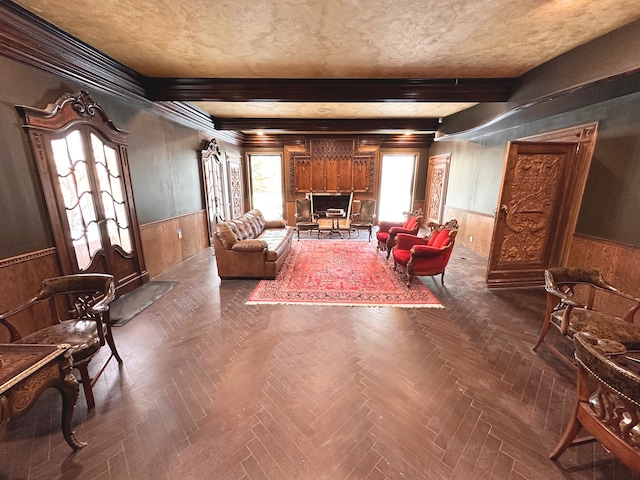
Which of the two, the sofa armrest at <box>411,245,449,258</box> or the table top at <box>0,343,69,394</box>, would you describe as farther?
the sofa armrest at <box>411,245,449,258</box>

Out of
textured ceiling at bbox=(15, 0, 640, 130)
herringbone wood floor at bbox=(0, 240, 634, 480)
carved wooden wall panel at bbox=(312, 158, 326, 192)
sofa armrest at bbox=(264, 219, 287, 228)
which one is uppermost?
textured ceiling at bbox=(15, 0, 640, 130)

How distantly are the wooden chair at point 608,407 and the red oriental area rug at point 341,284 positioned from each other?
191 centimetres

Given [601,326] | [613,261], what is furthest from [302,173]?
[601,326]

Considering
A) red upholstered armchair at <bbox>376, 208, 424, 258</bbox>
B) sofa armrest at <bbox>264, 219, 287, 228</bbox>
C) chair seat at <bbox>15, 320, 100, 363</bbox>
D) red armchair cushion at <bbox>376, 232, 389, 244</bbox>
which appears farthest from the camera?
sofa armrest at <bbox>264, 219, 287, 228</bbox>

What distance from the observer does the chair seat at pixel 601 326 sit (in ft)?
6.19

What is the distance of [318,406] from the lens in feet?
6.15

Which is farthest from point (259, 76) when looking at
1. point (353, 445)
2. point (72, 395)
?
point (353, 445)

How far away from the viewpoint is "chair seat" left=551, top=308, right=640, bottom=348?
1.89m

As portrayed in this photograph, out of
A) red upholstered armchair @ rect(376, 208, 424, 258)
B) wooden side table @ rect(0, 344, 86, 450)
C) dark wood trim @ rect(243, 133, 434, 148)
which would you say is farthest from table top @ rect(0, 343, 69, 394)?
dark wood trim @ rect(243, 133, 434, 148)

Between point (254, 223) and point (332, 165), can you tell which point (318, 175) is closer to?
point (332, 165)

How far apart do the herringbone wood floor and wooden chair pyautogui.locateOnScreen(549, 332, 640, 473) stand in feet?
1.18

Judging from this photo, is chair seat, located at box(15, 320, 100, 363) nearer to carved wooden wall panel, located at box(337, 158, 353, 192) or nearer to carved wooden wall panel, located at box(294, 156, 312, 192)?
carved wooden wall panel, located at box(294, 156, 312, 192)

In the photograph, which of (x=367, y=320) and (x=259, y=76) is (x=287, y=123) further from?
(x=367, y=320)

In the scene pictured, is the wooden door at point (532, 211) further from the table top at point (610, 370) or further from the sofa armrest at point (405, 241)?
the table top at point (610, 370)
